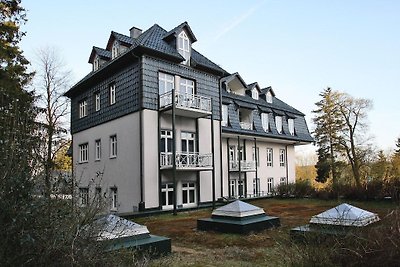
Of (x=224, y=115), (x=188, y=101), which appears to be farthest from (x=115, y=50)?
(x=224, y=115)

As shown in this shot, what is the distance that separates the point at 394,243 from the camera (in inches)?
184

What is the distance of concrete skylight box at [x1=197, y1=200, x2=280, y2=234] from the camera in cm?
1066

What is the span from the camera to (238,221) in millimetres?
10805

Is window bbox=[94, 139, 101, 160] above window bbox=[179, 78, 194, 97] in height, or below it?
below

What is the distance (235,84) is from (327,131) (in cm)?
1306

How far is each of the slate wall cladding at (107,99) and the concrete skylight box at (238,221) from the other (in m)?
8.70

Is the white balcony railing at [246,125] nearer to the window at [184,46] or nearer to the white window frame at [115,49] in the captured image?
the window at [184,46]

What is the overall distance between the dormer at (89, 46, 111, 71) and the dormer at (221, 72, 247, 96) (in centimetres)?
928

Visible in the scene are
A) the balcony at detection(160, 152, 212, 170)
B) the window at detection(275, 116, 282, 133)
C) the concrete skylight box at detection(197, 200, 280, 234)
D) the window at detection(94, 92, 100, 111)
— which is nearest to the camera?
the concrete skylight box at detection(197, 200, 280, 234)

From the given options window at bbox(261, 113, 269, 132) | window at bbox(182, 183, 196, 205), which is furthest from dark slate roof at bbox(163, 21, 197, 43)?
window at bbox(261, 113, 269, 132)

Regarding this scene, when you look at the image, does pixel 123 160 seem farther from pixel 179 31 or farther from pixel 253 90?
pixel 253 90

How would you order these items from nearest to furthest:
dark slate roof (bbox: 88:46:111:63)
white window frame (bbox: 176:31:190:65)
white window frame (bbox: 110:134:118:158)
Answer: white window frame (bbox: 176:31:190:65) → white window frame (bbox: 110:134:118:158) → dark slate roof (bbox: 88:46:111:63)

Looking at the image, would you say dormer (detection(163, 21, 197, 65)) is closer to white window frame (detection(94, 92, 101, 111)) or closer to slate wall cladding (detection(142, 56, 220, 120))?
slate wall cladding (detection(142, 56, 220, 120))

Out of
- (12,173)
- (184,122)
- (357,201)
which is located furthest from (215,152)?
(12,173)
